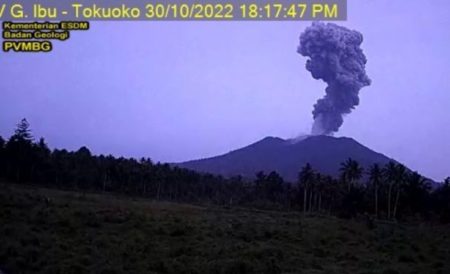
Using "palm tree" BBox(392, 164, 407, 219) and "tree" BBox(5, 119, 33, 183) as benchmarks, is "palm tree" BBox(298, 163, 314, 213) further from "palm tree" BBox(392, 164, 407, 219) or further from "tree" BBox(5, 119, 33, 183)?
"tree" BBox(5, 119, 33, 183)

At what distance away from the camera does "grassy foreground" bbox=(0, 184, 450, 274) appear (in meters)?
17.3

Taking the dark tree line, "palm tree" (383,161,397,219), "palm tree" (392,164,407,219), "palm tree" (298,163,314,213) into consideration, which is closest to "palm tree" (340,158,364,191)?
the dark tree line

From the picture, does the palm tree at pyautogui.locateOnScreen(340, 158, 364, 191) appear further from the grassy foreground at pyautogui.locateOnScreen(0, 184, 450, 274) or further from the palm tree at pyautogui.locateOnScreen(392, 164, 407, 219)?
the grassy foreground at pyautogui.locateOnScreen(0, 184, 450, 274)

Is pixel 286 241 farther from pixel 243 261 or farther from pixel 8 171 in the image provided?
pixel 8 171

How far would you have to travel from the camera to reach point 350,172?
92.1 m

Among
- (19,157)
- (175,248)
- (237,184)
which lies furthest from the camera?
(237,184)

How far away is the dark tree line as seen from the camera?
80812 millimetres

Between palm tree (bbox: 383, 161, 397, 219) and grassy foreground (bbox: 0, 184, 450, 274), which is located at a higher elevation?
palm tree (bbox: 383, 161, 397, 219)

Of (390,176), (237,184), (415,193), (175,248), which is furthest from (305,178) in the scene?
(175,248)

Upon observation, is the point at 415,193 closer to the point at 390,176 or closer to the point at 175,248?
the point at 390,176

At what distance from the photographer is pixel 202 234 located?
27.8 meters

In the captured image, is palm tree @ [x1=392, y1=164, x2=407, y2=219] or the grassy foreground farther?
palm tree @ [x1=392, y1=164, x2=407, y2=219]

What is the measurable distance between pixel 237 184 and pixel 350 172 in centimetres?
2591

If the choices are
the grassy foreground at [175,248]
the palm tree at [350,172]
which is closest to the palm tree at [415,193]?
the palm tree at [350,172]
